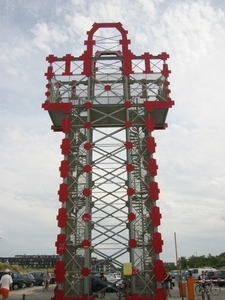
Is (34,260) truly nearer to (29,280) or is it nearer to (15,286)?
(29,280)

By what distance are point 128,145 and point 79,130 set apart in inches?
138

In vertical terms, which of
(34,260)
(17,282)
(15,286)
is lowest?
(15,286)

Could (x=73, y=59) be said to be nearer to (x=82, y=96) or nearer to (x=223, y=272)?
(x=82, y=96)

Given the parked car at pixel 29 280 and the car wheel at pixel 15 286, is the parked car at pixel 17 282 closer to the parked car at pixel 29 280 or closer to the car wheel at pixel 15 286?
the car wheel at pixel 15 286

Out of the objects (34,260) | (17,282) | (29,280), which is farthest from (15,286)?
(34,260)

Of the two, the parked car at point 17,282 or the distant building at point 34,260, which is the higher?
the distant building at point 34,260

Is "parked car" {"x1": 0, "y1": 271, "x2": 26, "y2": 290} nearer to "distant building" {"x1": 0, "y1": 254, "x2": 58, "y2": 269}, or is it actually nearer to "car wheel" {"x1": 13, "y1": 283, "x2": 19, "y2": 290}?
"car wheel" {"x1": 13, "y1": 283, "x2": 19, "y2": 290}

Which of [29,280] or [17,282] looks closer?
[17,282]

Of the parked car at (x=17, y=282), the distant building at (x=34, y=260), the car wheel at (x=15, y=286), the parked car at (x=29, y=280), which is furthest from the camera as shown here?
the distant building at (x=34, y=260)

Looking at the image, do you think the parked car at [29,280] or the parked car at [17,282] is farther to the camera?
the parked car at [29,280]

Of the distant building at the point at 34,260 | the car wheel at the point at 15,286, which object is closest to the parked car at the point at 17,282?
the car wheel at the point at 15,286

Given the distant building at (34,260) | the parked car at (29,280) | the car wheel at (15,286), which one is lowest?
the car wheel at (15,286)

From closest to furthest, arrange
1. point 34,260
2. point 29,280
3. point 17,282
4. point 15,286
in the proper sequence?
point 15,286, point 17,282, point 29,280, point 34,260

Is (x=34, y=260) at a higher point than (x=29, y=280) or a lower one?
higher
